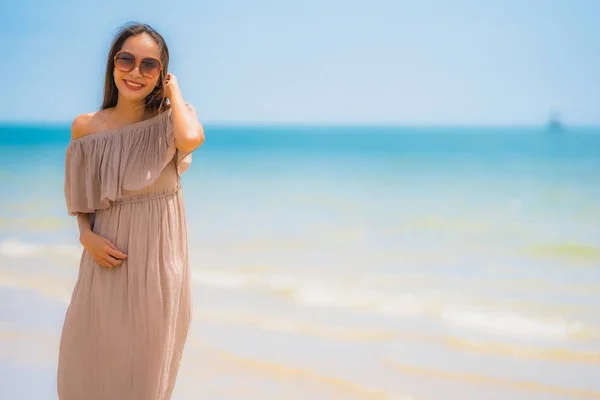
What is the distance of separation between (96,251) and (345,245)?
5.73 meters

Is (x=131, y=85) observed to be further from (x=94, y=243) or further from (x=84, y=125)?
(x=94, y=243)

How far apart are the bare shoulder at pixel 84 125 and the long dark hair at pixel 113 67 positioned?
8 cm

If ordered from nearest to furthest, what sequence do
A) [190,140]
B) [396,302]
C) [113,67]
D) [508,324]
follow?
[190,140] → [113,67] → [508,324] → [396,302]

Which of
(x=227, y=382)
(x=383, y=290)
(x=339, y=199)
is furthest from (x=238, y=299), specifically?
(x=339, y=199)

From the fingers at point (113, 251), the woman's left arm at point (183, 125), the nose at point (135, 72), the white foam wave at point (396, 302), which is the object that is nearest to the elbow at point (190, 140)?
the woman's left arm at point (183, 125)

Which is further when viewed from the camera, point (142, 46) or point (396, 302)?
point (396, 302)

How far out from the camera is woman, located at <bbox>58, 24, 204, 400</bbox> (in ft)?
8.23

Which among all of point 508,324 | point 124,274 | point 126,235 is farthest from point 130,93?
point 508,324

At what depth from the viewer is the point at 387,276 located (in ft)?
21.7

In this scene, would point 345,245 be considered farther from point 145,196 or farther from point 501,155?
point 501,155

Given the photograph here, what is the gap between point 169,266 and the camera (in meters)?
2.54

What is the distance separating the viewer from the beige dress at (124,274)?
8.25 ft

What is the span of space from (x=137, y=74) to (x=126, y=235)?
49 centimetres

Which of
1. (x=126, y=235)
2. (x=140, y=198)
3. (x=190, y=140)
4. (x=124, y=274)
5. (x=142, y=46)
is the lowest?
(x=124, y=274)
